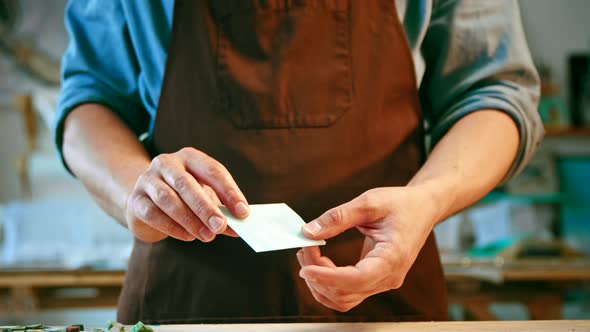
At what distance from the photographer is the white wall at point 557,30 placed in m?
4.41

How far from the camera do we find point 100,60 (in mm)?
1075

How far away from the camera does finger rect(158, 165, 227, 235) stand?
0.70m

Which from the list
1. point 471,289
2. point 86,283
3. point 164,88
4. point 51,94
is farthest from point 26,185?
point 164,88

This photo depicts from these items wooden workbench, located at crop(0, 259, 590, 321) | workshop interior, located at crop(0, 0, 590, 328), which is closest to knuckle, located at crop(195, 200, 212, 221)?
wooden workbench, located at crop(0, 259, 590, 321)

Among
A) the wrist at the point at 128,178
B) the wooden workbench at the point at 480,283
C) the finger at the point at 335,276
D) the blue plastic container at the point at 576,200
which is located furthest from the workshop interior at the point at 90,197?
the finger at the point at 335,276

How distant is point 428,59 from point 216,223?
22.9 inches

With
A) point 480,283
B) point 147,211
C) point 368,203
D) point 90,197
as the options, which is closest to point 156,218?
point 147,211

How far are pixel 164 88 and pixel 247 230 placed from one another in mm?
387

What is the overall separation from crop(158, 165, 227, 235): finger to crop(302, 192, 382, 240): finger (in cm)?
10

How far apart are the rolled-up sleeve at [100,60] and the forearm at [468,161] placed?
539mm

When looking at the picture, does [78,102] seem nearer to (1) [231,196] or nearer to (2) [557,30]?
(1) [231,196]

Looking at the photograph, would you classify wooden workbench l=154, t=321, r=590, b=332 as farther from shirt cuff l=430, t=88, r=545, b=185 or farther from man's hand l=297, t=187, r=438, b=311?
shirt cuff l=430, t=88, r=545, b=185

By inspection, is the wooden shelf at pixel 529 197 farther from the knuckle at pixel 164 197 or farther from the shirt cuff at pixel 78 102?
the knuckle at pixel 164 197

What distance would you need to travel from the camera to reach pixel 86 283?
259 centimetres
